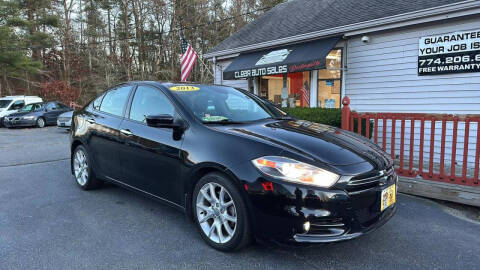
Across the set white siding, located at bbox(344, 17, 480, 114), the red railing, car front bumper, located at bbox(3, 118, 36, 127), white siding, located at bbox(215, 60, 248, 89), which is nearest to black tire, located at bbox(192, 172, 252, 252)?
the red railing

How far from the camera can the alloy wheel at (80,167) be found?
4605mm

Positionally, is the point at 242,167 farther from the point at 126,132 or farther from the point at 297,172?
the point at 126,132

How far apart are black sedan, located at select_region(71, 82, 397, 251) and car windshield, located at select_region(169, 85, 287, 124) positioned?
13 mm

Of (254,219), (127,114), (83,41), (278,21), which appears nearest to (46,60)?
(83,41)

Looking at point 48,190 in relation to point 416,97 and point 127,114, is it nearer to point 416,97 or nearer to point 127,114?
point 127,114

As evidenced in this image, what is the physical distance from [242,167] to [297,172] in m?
0.43

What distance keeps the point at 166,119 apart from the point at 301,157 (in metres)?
1.32

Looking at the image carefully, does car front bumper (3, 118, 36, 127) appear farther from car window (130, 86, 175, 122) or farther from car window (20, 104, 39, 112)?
car window (130, 86, 175, 122)

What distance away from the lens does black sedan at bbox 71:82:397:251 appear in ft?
8.00

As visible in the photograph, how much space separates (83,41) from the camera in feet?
92.6

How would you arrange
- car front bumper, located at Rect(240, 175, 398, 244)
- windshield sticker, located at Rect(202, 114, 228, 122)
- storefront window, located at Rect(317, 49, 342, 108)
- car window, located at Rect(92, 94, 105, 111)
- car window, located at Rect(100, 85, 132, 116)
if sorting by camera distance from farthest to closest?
storefront window, located at Rect(317, 49, 342, 108) < car window, located at Rect(92, 94, 105, 111) < car window, located at Rect(100, 85, 132, 116) < windshield sticker, located at Rect(202, 114, 228, 122) < car front bumper, located at Rect(240, 175, 398, 244)

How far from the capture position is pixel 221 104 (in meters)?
3.61

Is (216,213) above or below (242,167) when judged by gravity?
below

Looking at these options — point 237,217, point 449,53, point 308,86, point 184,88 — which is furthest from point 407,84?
point 237,217
